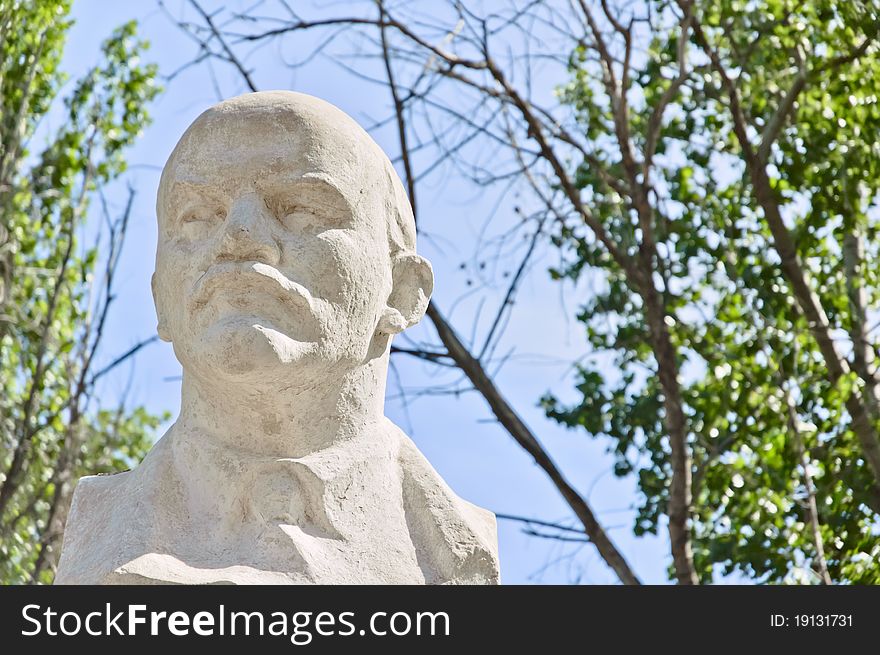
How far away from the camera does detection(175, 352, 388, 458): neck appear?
3373 millimetres

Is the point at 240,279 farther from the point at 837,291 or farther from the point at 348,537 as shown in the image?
the point at 837,291

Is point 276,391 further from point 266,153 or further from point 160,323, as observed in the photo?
point 266,153

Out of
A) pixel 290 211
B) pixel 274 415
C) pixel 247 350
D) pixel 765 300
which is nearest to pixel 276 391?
pixel 274 415

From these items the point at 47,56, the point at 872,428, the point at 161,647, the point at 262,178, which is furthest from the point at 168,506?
the point at 47,56

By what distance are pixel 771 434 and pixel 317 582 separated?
5.03 meters

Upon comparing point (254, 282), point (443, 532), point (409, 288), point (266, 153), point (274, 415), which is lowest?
point (443, 532)

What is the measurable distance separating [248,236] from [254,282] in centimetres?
11

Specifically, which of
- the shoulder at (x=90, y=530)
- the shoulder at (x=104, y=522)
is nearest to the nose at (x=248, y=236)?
the shoulder at (x=104, y=522)

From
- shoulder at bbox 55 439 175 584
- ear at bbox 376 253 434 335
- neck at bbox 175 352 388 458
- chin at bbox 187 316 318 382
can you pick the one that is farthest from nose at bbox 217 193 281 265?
shoulder at bbox 55 439 175 584

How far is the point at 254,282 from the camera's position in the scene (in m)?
3.28

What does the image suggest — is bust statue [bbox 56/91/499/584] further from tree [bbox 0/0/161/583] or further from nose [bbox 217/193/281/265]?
tree [bbox 0/0/161/583]

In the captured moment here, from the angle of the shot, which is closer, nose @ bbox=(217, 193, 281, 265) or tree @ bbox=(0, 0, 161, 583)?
nose @ bbox=(217, 193, 281, 265)

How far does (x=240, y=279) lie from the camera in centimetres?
328

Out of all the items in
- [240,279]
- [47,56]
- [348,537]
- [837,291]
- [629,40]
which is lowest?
[348,537]
